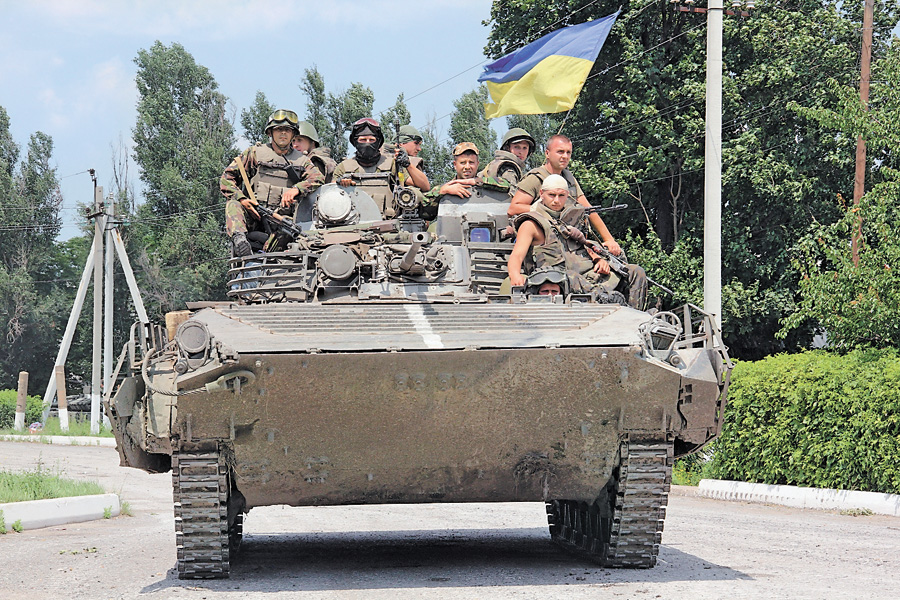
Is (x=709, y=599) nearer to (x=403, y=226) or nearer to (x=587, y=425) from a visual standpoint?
(x=587, y=425)

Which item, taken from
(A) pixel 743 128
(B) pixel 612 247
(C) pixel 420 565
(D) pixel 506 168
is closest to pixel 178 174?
(A) pixel 743 128

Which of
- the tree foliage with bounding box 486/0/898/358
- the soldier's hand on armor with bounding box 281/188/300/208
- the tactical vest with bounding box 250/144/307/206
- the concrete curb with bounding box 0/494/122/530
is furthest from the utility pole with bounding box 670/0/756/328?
the tree foliage with bounding box 486/0/898/358

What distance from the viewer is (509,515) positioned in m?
14.6

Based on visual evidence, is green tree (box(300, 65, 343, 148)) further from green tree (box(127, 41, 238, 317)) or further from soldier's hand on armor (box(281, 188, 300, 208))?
soldier's hand on armor (box(281, 188, 300, 208))

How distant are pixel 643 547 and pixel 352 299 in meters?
2.89

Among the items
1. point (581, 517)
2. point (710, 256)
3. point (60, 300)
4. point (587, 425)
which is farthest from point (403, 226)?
point (60, 300)

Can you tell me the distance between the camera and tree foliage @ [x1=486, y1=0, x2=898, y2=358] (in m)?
25.6

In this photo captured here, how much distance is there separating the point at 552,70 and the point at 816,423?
7298 millimetres

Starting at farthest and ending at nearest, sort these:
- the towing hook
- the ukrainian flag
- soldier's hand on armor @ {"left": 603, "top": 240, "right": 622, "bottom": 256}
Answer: the ukrainian flag
soldier's hand on armor @ {"left": 603, "top": 240, "right": 622, "bottom": 256}
the towing hook

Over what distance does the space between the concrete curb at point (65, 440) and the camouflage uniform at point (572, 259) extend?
70.8 ft

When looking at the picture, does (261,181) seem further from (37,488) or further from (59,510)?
(37,488)

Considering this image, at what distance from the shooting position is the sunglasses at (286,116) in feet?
41.7

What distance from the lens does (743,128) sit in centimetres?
2623

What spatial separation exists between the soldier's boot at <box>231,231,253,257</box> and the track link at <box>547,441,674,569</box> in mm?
4079
